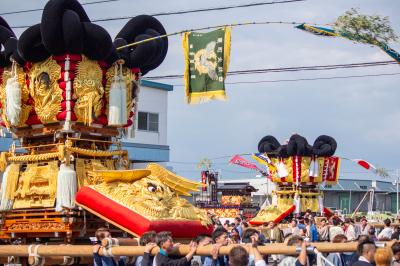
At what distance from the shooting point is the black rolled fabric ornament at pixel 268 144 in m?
36.6

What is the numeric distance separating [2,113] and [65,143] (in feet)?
6.65

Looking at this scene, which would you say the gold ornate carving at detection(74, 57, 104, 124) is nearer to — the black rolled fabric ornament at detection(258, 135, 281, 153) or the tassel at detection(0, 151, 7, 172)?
the tassel at detection(0, 151, 7, 172)

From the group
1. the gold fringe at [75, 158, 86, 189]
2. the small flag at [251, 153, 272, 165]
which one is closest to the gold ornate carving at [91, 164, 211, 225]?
the gold fringe at [75, 158, 86, 189]

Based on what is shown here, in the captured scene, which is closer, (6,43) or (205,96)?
(205,96)

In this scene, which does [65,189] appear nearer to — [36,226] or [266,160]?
[36,226]

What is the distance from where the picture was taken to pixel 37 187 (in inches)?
611

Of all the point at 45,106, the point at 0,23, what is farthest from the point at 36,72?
the point at 0,23

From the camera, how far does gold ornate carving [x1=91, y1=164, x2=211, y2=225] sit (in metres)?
14.0

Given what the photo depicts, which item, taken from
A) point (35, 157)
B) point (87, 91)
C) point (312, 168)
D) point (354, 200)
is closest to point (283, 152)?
point (312, 168)

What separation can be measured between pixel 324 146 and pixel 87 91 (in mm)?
21665

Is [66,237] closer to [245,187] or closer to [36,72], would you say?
[36,72]

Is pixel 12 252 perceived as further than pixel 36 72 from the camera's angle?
No

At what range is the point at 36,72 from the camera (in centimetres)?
1587

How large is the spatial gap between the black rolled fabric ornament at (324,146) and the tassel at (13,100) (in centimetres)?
2161
